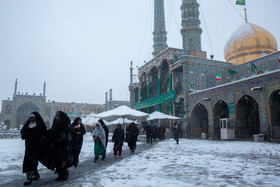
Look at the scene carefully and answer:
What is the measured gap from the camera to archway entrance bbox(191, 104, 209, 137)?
1778 centimetres

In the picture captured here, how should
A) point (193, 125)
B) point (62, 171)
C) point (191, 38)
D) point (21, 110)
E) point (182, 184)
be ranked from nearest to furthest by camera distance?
1. point (182, 184)
2. point (62, 171)
3. point (193, 125)
4. point (191, 38)
5. point (21, 110)

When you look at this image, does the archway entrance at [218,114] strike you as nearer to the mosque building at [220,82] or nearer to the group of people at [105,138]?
the mosque building at [220,82]

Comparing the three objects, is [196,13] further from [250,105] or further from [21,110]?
[21,110]

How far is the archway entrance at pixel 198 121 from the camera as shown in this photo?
17.8 meters

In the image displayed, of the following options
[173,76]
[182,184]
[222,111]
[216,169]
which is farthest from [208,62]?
[182,184]

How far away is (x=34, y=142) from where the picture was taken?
385cm

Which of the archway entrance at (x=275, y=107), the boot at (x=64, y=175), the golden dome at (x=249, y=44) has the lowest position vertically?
the boot at (x=64, y=175)

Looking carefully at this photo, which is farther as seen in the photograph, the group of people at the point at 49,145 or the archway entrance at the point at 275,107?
the archway entrance at the point at 275,107

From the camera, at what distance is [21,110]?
46.4m

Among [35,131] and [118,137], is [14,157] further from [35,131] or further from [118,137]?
[35,131]

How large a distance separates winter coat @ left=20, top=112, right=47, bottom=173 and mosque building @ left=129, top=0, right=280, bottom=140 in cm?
1187

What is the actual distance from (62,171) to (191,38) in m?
20.5

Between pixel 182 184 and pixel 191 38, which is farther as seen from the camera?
pixel 191 38

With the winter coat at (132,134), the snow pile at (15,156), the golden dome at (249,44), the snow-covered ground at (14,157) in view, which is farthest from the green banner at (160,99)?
the winter coat at (132,134)
